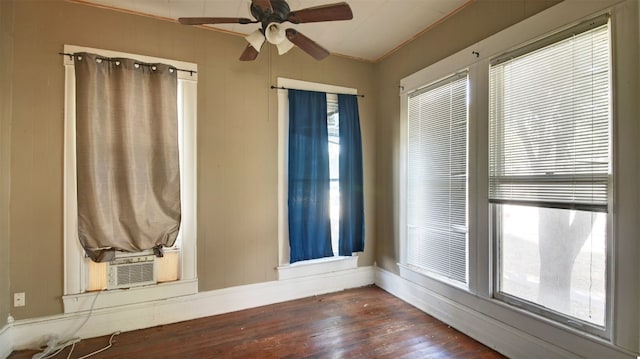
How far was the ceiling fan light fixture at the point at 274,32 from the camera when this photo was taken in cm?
200

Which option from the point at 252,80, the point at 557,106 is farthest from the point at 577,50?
the point at 252,80

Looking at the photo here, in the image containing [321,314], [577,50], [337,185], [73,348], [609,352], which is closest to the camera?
[609,352]

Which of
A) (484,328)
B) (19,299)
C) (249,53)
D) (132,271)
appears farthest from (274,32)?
(19,299)

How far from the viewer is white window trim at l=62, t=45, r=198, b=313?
2.53m

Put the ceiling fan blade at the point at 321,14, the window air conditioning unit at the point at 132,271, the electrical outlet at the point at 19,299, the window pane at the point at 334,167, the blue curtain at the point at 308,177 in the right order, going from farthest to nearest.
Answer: the window pane at the point at 334,167 → the blue curtain at the point at 308,177 → the window air conditioning unit at the point at 132,271 → the electrical outlet at the point at 19,299 → the ceiling fan blade at the point at 321,14

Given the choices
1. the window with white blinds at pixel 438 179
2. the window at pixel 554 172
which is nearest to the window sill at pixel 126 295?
the window with white blinds at pixel 438 179

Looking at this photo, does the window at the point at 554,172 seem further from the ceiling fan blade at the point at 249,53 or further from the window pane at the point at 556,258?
the ceiling fan blade at the point at 249,53

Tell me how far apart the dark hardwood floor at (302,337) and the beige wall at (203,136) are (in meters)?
0.41

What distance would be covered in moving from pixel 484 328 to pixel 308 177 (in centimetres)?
219

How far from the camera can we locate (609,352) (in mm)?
1747

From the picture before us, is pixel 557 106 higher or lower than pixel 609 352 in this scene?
higher

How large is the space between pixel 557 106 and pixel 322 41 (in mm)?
2339

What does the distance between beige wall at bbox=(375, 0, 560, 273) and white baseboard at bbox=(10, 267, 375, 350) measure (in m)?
0.66

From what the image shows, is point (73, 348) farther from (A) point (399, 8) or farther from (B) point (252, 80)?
(A) point (399, 8)
